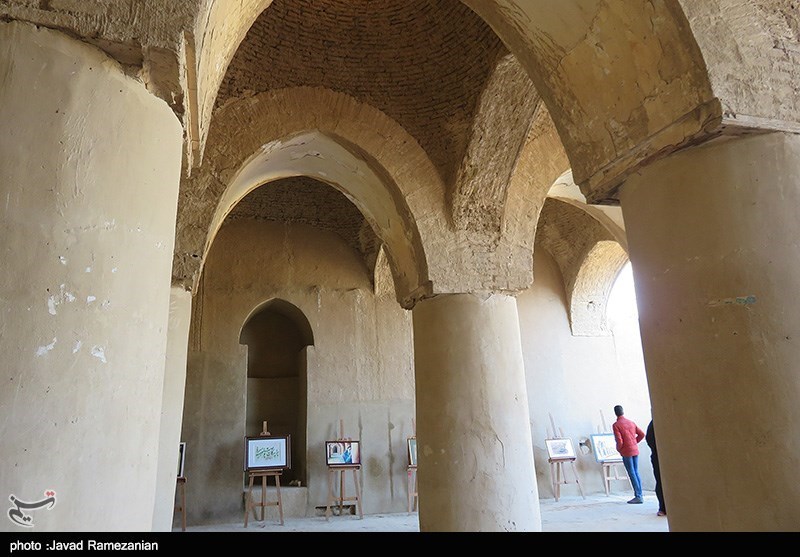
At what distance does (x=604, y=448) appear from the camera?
11.1 meters

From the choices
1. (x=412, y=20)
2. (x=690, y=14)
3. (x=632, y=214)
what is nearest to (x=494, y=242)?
(x=412, y=20)

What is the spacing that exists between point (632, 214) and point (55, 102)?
256 cm

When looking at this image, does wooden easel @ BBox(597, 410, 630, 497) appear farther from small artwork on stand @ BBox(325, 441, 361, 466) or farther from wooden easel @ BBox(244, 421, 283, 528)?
wooden easel @ BBox(244, 421, 283, 528)

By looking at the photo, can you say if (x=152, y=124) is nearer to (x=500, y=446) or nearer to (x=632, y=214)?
(x=632, y=214)

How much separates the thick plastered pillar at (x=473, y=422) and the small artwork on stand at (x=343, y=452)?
13.3ft

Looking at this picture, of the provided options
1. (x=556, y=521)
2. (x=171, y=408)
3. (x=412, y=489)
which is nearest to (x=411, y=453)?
(x=412, y=489)

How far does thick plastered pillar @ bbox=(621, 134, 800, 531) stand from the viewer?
230 centimetres

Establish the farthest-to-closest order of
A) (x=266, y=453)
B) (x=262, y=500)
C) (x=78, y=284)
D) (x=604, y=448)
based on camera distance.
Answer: (x=604, y=448), (x=266, y=453), (x=262, y=500), (x=78, y=284)

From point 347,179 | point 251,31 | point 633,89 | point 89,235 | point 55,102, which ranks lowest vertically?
point 89,235

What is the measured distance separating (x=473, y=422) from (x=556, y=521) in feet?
11.9

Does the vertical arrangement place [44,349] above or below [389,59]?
below

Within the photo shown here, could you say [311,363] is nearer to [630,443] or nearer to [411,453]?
[411,453]

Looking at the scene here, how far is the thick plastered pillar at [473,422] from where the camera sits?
528cm

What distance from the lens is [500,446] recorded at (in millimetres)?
5414
